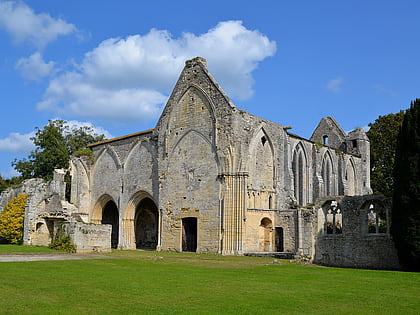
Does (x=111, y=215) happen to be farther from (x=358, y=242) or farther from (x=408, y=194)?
(x=408, y=194)

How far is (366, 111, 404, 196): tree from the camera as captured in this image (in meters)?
40.2

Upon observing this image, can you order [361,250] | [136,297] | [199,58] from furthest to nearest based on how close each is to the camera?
[199,58]
[361,250]
[136,297]

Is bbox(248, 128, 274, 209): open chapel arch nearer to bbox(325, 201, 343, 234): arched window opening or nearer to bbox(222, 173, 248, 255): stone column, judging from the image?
bbox(222, 173, 248, 255): stone column

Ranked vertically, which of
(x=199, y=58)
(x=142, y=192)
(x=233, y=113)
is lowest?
(x=142, y=192)

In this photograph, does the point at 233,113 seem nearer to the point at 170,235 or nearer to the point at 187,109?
the point at 187,109

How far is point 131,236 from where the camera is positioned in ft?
104

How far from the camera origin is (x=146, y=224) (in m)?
33.5

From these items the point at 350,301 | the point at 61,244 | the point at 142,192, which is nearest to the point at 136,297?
the point at 350,301

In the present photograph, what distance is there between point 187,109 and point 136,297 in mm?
19429

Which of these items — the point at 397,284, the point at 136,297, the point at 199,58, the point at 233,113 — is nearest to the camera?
the point at 136,297

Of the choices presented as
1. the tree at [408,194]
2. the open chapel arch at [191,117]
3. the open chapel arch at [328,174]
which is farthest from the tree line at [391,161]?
the open chapel arch at [191,117]

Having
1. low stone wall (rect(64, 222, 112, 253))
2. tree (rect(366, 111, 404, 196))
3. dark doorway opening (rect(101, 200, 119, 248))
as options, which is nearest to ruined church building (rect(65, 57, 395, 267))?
dark doorway opening (rect(101, 200, 119, 248))

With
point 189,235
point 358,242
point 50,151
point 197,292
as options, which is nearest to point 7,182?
point 50,151

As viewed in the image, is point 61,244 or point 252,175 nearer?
point 61,244
